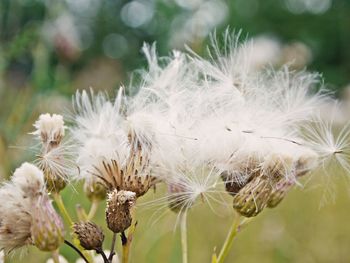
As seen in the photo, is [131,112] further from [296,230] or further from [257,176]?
[296,230]

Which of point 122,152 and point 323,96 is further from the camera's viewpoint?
point 323,96

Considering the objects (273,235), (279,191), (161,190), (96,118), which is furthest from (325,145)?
(273,235)

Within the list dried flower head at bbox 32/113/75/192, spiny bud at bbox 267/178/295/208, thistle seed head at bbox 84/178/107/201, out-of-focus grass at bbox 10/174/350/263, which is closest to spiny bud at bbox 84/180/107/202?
thistle seed head at bbox 84/178/107/201

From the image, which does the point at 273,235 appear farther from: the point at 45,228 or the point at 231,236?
the point at 45,228

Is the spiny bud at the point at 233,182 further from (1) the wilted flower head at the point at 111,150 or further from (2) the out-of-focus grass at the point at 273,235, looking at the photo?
(2) the out-of-focus grass at the point at 273,235

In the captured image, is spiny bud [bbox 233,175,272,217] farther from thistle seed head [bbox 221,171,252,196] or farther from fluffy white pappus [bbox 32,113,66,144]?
fluffy white pappus [bbox 32,113,66,144]

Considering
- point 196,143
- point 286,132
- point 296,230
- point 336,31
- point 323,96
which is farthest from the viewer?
point 336,31

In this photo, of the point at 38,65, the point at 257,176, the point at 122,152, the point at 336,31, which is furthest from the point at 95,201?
the point at 336,31
